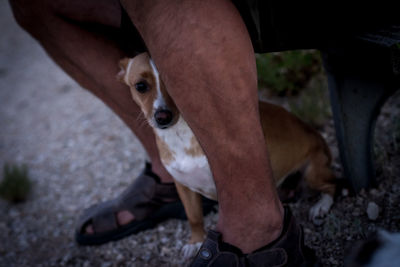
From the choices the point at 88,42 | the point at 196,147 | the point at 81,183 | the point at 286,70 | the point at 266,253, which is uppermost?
the point at 88,42

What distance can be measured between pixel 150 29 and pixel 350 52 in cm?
73

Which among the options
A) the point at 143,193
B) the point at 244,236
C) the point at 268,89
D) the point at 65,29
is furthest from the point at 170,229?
the point at 268,89

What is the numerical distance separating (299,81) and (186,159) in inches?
63.3

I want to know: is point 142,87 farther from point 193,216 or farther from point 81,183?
point 81,183

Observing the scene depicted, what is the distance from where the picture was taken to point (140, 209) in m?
1.93

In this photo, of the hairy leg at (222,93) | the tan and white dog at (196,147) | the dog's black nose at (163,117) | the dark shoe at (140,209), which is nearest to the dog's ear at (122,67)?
the tan and white dog at (196,147)

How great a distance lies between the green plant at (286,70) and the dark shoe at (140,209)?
1144 millimetres

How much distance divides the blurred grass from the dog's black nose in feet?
3.95

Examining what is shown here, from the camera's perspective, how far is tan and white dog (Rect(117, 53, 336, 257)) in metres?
1.52

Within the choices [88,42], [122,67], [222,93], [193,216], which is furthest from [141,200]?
[222,93]

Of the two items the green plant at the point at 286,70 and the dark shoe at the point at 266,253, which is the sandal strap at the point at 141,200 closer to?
the dark shoe at the point at 266,253

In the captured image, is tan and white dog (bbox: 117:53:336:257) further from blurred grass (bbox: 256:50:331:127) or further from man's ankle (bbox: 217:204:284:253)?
blurred grass (bbox: 256:50:331:127)

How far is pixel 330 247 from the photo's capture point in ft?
4.65

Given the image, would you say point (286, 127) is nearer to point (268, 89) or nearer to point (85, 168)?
point (268, 89)
